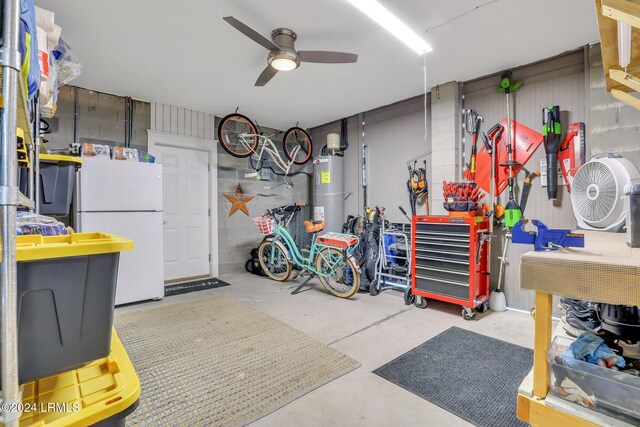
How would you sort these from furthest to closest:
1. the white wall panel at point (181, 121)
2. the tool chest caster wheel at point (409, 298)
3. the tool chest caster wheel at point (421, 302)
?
the white wall panel at point (181, 121), the tool chest caster wheel at point (409, 298), the tool chest caster wheel at point (421, 302)

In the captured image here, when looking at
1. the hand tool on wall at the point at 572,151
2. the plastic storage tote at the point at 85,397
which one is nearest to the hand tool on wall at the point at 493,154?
the hand tool on wall at the point at 572,151

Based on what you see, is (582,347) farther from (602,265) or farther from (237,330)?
(237,330)

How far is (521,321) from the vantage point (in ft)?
9.34

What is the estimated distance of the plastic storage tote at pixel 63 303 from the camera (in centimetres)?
61

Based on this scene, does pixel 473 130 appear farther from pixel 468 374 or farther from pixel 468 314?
pixel 468 374

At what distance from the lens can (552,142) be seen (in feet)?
9.39

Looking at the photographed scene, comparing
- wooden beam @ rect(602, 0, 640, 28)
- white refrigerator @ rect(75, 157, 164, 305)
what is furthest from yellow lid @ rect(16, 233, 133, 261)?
white refrigerator @ rect(75, 157, 164, 305)

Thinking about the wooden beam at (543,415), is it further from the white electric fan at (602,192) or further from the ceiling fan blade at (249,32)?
the ceiling fan blade at (249,32)

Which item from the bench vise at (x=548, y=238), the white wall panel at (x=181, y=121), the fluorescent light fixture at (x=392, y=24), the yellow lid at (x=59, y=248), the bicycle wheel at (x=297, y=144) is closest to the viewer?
the yellow lid at (x=59, y=248)

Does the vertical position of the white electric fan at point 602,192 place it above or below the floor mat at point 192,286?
above

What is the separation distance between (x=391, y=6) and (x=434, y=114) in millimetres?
1786

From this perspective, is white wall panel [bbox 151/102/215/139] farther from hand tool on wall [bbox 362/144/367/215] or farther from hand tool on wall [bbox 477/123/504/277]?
hand tool on wall [bbox 477/123/504/277]

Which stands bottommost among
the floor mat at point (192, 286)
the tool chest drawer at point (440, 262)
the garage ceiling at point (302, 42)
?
the floor mat at point (192, 286)

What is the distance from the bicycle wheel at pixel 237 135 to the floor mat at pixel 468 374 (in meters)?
3.66
